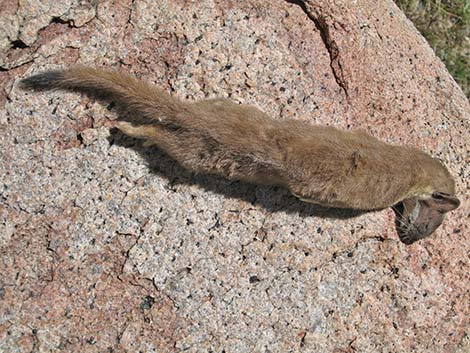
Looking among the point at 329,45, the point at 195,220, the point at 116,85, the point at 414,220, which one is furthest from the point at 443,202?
the point at 116,85

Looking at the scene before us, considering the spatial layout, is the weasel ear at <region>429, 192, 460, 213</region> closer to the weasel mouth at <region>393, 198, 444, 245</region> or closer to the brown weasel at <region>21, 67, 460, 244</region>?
the weasel mouth at <region>393, 198, 444, 245</region>

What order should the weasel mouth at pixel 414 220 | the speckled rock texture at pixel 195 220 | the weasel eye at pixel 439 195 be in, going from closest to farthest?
the speckled rock texture at pixel 195 220
the weasel mouth at pixel 414 220
the weasel eye at pixel 439 195

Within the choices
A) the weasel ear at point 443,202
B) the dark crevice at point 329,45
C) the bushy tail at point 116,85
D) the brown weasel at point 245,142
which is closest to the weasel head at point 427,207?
the weasel ear at point 443,202

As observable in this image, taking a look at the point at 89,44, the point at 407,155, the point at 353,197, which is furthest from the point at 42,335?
the point at 407,155

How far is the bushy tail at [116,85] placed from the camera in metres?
3.48

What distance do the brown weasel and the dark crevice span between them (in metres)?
0.51

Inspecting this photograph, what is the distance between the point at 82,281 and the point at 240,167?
1.16m

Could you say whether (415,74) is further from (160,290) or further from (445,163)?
(160,290)

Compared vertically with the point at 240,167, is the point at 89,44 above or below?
above

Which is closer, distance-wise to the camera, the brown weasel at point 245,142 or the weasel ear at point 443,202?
the brown weasel at point 245,142

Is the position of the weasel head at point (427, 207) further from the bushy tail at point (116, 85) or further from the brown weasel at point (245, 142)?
the bushy tail at point (116, 85)

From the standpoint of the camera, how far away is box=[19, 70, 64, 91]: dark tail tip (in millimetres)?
3484

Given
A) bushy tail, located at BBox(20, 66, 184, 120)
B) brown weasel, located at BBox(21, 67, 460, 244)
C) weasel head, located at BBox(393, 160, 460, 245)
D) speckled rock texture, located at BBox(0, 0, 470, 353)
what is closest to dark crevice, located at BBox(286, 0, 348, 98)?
speckled rock texture, located at BBox(0, 0, 470, 353)

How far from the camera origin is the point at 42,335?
130 inches
